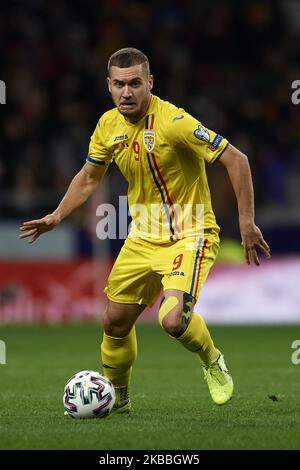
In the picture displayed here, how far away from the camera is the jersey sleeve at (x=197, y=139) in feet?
21.2

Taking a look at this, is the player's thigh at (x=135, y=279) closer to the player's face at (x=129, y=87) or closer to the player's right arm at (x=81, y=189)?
the player's right arm at (x=81, y=189)

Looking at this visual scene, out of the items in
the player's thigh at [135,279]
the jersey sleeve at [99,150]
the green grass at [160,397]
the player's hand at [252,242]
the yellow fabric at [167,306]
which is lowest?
the green grass at [160,397]

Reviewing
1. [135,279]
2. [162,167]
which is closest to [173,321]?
[135,279]

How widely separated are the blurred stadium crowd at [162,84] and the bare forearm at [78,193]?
277 inches

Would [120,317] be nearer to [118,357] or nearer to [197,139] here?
[118,357]

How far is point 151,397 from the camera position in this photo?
7469 millimetres

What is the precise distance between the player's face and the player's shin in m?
1.36

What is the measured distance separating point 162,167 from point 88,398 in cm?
142

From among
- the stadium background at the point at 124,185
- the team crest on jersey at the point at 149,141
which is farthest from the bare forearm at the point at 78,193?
the stadium background at the point at 124,185

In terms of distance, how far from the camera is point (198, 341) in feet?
21.5

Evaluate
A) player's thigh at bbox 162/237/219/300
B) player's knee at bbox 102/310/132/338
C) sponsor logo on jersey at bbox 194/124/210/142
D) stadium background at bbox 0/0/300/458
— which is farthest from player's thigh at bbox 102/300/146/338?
sponsor logo on jersey at bbox 194/124/210/142
